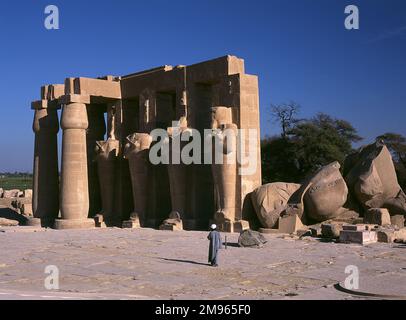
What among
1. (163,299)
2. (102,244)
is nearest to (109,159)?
(102,244)

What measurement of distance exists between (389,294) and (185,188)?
11.3 m

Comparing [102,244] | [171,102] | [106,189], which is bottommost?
[102,244]

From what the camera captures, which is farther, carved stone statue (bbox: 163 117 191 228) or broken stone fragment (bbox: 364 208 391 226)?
carved stone statue (bbox: 163 117 191 228)

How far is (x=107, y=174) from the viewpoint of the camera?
20094mm

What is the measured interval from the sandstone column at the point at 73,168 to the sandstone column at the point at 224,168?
5.57m

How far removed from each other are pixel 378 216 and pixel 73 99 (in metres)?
11.0

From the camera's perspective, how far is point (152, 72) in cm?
1966

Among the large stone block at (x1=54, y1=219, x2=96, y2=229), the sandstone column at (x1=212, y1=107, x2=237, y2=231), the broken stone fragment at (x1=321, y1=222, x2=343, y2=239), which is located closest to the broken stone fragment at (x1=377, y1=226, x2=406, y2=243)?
the broken stone fragment at (x1=321, y1=222, x2=343, y2=239)

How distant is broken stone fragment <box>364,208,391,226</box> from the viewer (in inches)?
558

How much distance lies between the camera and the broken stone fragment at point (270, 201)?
50.1 feet

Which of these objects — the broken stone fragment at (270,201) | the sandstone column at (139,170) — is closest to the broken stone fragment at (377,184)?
the broken stone fragment at (270,201)

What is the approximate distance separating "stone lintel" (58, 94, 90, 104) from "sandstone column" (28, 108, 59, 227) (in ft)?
5.15

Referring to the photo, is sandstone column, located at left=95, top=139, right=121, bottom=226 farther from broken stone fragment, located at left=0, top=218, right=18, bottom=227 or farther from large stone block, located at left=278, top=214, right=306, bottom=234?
large stone block, located at left=278, top=214, right=306, bottom=234
